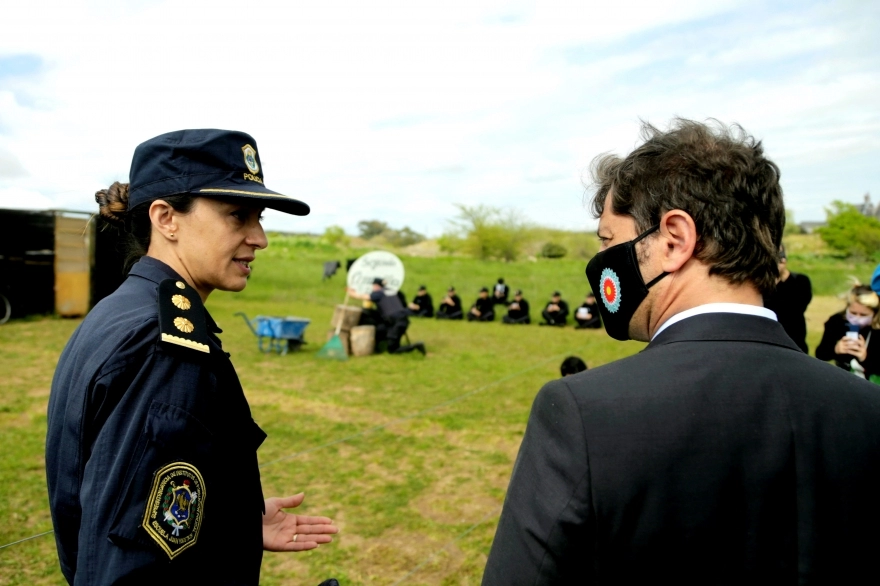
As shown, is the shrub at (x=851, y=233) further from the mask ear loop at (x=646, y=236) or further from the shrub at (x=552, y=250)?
the mask ear loop at (x=646, y=236)

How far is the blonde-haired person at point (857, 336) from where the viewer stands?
4.52 m

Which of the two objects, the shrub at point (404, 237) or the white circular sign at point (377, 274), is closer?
the white circular sign at point (377, 274)

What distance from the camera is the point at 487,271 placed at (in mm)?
28469

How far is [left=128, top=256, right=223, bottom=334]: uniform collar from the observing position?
160 cm

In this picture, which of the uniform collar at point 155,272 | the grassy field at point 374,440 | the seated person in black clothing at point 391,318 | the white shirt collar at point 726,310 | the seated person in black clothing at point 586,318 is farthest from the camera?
the seated person in black clothing at point 586,318

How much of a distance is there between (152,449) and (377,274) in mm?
11496

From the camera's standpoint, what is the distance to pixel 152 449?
128 centimetres

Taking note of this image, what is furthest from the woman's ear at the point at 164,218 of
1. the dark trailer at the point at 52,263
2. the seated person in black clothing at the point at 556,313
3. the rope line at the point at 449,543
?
the seated person in black clothing at the point at 556,313

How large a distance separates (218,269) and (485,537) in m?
3.55

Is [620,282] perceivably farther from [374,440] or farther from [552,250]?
[552,250]

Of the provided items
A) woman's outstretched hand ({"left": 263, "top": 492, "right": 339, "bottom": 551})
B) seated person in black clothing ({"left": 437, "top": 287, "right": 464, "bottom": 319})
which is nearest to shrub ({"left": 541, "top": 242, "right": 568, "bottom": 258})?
seated person in black clothing ({"left": 437, "top": 287, "right": 464, "bottom": 319})

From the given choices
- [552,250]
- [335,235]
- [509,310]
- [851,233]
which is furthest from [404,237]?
[509,310]

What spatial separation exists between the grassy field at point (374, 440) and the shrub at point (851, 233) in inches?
1410

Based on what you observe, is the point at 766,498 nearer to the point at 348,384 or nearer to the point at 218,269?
the point at 218,269
